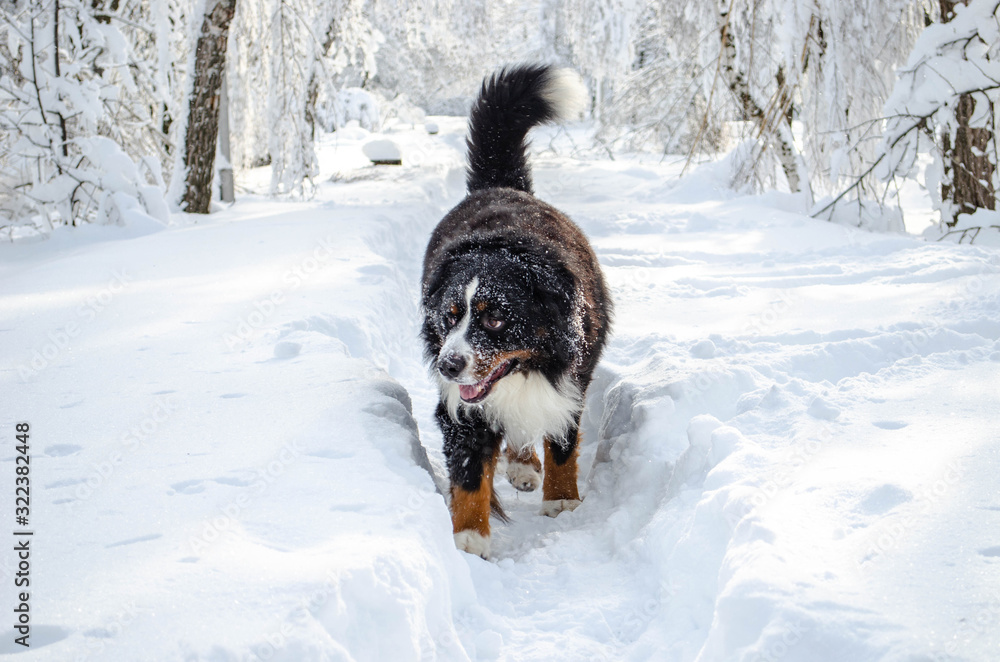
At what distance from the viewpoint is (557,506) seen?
3.46 m

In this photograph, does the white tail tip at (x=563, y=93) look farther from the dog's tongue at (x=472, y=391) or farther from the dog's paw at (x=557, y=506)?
the dog's paw at (x=557, y=506)

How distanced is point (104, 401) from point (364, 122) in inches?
1161

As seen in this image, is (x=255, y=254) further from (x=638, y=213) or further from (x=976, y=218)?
(x=976, y=218)

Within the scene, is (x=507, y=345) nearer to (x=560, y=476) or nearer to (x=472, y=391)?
(x=472, y=391)

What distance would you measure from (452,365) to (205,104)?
6.60m

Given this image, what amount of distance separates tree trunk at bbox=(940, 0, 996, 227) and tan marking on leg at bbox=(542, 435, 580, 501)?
15.2 ft

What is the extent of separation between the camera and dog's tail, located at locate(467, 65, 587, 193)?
4609 millimetres

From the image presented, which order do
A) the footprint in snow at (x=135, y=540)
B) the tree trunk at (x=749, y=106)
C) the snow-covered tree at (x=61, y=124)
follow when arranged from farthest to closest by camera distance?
the tree trunk at (x=749, y=106) → the snow-covered tree at (x=61, y=124) → the footprint in snow at (x=135, y=540)

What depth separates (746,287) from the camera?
5316 mm

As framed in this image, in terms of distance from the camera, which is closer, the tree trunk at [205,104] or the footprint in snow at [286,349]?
the footprint in snow at [286,349]

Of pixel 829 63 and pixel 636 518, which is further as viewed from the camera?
pixel 829 63

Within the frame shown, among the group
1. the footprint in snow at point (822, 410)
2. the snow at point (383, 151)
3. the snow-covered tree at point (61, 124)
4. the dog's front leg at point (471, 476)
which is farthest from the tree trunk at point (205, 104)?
the snow at point (383, 151)

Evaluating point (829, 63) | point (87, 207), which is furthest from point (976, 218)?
point (87, 207)

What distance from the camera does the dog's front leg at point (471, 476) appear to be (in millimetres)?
2959
